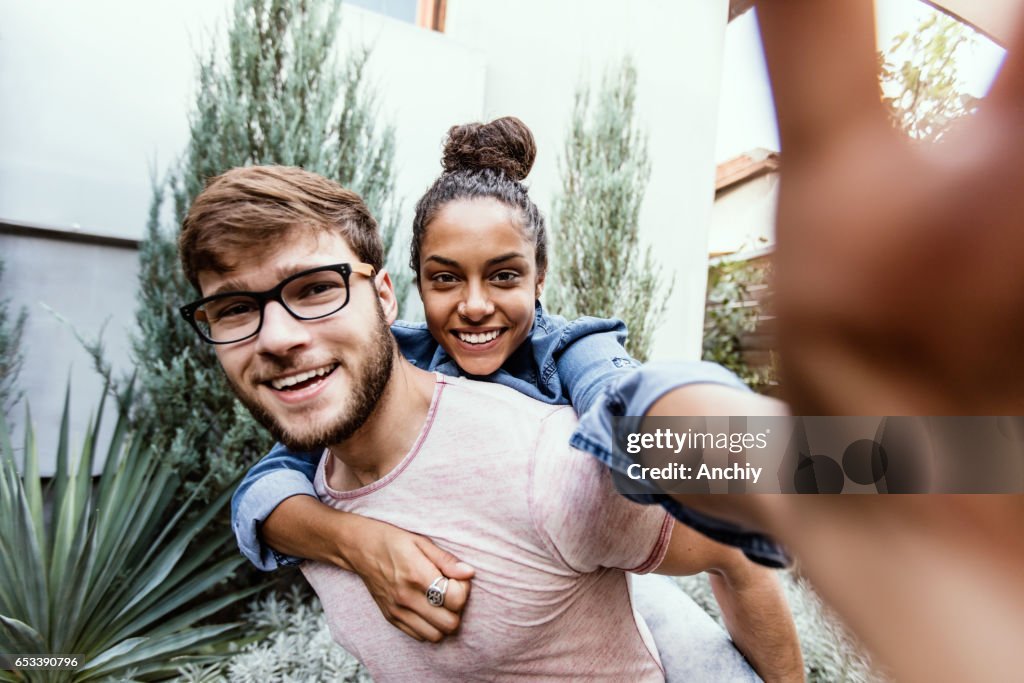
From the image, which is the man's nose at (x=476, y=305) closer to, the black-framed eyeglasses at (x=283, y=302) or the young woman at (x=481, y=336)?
the young woman at (x=481, y=336)

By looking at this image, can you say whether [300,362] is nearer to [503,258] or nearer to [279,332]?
[279,332]

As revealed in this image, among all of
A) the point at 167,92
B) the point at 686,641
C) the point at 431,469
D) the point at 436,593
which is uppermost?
the point at 167,92

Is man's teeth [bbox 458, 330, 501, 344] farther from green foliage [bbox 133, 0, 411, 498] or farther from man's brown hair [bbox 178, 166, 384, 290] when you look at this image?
green foliage [bbox 133, 0, 411, 498]

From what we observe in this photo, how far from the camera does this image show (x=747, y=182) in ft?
17.9

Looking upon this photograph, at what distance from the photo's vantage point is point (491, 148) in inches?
69.8

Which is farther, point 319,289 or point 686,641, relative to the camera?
point 686,641

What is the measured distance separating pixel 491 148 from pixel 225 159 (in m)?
2.12

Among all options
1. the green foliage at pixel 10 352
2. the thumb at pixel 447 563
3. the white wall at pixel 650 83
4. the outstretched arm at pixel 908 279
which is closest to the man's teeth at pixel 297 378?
the thumb at pixel 447 563

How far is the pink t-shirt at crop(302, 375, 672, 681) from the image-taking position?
1.17 meters

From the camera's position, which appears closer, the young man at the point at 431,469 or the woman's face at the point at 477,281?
the young man at the point at 431,469

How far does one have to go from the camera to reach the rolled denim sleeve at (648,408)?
0.58 metres

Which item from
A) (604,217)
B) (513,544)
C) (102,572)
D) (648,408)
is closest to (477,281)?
(513,544)

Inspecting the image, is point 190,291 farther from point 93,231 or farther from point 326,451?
point 326,451

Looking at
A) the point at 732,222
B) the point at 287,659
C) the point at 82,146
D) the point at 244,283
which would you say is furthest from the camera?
the point at 732,222
